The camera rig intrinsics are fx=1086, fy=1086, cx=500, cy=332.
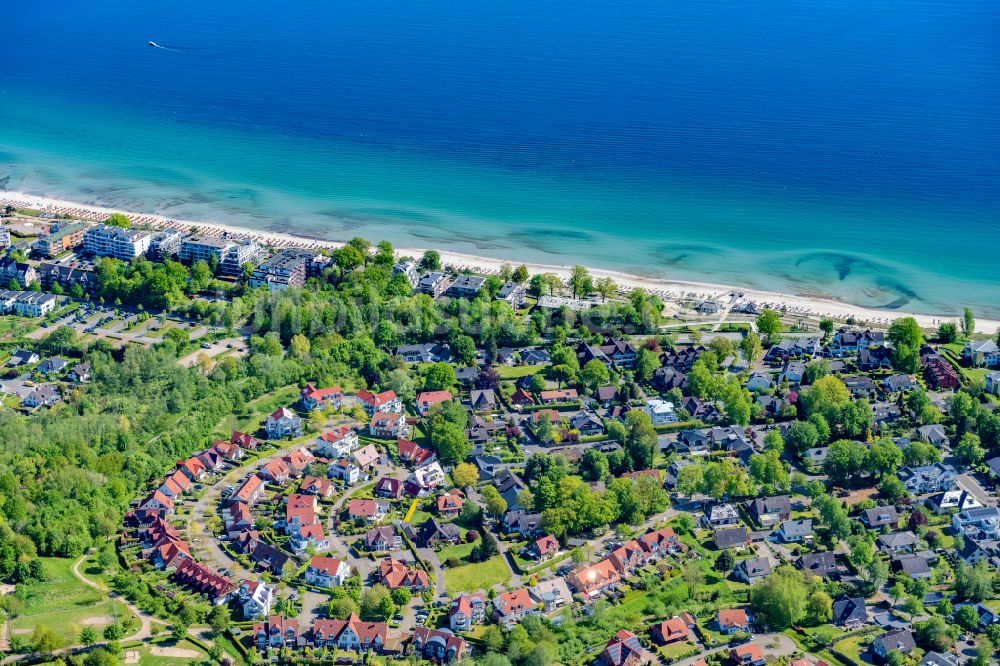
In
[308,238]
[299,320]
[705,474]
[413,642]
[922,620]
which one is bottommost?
[413,642]

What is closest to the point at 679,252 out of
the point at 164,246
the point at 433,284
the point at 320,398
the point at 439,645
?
the point at 433,284

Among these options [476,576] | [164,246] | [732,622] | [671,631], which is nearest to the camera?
[671,631]

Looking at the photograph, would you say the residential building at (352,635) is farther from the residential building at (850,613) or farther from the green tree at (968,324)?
the green tree at (968,324)

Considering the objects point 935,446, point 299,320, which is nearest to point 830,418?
point 935,446

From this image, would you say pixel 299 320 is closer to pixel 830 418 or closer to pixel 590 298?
pixel 590 298

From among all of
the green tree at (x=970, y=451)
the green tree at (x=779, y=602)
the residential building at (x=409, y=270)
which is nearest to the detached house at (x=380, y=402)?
the residential building at (x=409, y=270)

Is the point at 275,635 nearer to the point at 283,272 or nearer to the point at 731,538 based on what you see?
the point at 731,538
